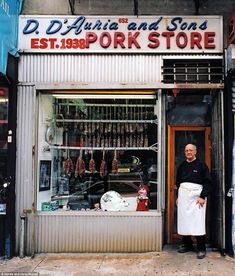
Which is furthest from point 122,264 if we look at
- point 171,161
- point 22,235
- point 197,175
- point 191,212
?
point 171,161

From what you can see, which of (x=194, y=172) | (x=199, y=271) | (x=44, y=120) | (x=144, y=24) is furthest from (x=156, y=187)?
(x=144, y=24)

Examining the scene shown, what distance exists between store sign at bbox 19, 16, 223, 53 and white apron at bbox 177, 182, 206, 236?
87.8 inches

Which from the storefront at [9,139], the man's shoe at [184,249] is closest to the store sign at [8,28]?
the storefront at [9,139]

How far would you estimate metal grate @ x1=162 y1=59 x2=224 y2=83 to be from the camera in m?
6.77

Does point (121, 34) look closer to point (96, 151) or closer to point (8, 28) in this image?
point (8, 28)

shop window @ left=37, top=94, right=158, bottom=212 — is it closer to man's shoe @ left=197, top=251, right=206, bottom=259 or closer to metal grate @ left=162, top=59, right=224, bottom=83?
metal grate @ left=162, top=59, right=224, bottom=83

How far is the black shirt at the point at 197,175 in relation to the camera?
6.44 m

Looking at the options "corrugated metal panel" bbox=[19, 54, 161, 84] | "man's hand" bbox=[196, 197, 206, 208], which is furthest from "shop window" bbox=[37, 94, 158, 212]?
"man's hand" bbox=[196, 197, 206, 208]

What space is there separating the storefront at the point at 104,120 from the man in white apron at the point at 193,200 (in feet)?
1.10

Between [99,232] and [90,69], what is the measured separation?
2633 mm

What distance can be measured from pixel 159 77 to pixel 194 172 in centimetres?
163

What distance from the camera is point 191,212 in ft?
21.3

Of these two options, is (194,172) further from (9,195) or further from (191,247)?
(9,195)

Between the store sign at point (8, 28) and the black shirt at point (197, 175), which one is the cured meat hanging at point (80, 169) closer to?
the black shirt at point (197, 175)
